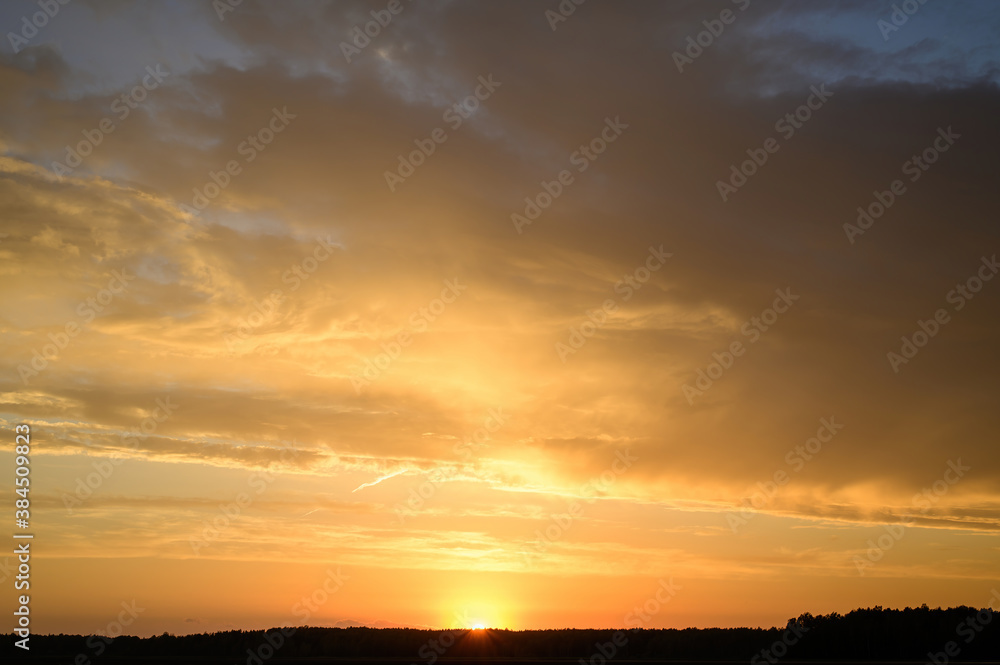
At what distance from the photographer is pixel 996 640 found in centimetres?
4100

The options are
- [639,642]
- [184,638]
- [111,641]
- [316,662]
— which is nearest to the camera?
[316,662]

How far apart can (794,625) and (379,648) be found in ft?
83.2

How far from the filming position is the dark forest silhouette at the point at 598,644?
4134cm

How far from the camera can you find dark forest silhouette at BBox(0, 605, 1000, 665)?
41.3m

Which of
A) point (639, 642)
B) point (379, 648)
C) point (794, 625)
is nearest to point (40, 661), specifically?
point (379, 648)

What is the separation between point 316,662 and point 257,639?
1725 centimetres

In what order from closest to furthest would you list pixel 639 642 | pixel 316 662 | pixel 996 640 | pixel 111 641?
pixel 316 662 → pixel 996 640 → pixel 639 642 → pixel 111 641

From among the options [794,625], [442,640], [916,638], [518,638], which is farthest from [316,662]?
[916,638]

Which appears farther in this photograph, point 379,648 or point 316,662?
point 379,648

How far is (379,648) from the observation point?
50.2 meters

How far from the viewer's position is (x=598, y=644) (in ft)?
161

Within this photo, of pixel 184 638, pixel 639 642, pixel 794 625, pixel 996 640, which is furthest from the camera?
pixel 184 638

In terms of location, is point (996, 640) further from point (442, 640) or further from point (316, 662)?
point (316, 662)

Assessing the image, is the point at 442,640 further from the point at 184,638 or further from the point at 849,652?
the point at 849,652
